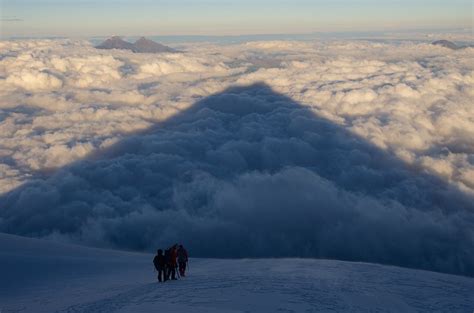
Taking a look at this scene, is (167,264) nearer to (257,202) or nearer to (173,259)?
(173,259)

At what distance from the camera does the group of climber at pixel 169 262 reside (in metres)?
17.1

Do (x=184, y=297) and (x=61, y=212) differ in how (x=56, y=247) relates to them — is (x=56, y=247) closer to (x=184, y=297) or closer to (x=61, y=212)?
(x=184, y=297)

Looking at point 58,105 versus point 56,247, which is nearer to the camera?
point 56,247

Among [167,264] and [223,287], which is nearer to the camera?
[223,287]

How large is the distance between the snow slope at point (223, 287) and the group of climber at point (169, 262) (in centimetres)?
49

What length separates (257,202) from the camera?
9706 centimetres

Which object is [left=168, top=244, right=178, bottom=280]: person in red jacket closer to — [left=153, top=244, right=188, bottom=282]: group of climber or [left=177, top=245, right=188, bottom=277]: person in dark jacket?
[left=153, top=244, right=188, bottom=282]: group of climber

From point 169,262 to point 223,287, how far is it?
254 cm

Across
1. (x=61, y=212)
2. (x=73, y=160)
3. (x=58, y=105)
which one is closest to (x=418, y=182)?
(x=61, y=212)

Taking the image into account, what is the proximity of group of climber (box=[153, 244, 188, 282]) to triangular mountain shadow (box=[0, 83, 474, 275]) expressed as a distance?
59.7 metres

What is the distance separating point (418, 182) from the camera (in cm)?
9706

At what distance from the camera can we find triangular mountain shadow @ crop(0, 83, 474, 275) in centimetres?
8150

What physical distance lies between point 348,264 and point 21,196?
82.4 metres

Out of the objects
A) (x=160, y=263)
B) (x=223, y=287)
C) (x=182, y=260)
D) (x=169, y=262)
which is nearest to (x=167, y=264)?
(x=169, y=262)
